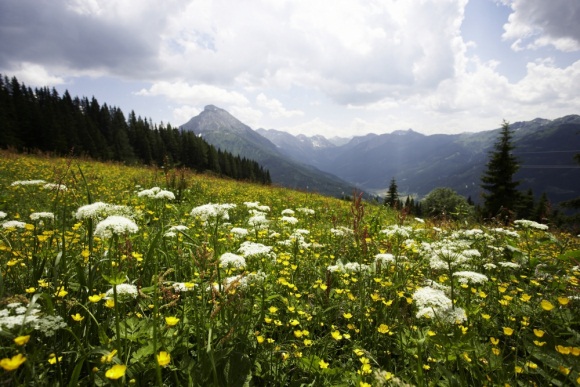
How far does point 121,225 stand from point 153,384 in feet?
4.69

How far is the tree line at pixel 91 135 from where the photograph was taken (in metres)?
56.1

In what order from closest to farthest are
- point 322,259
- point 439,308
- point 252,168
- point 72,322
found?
point 72,322 < point 439,308 < point 322,259 < point 252,168

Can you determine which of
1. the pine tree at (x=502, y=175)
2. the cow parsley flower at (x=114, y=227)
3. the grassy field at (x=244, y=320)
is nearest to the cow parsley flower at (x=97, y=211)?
the grassy field at (x=244, y=320)

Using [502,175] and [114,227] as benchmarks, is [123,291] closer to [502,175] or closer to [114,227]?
[114,227]

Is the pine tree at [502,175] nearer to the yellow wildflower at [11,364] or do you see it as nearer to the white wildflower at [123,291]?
the white wildflower at [123,291]

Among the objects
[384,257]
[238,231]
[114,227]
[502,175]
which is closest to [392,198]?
[502,175]

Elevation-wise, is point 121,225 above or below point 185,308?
above

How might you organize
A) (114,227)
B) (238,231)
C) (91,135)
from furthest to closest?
(91,135), (238,231), (114,227)

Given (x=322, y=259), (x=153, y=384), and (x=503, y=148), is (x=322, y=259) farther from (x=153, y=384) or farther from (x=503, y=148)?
(x=503, y=148)

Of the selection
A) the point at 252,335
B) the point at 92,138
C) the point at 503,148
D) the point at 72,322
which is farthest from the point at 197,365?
the point at 92,138

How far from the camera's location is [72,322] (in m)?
2.73

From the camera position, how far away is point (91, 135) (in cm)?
6881

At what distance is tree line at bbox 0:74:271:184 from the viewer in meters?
56.1

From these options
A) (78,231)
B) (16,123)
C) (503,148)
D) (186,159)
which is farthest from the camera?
(186,159)
